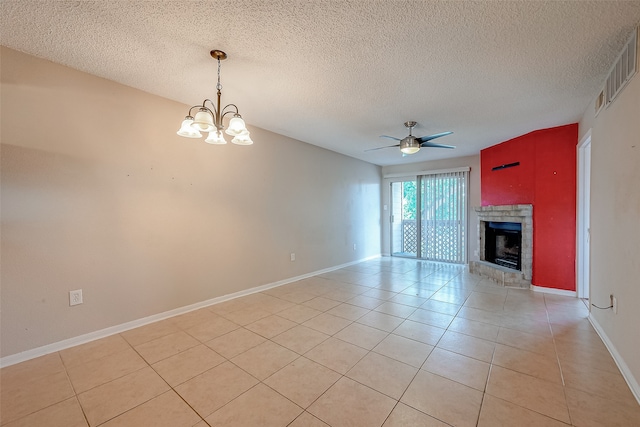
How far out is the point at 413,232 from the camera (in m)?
6.50

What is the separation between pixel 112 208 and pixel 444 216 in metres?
5.97

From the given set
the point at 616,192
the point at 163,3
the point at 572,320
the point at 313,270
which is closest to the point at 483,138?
→ the point at 616,192

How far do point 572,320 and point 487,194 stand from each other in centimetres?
265

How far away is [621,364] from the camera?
1.89 metres

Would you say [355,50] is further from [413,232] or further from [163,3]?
[413,232]

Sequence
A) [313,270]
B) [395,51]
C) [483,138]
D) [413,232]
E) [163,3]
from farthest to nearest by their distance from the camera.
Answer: [413,232]
[313,270]
[483,138]
[395,51]
[163,3]

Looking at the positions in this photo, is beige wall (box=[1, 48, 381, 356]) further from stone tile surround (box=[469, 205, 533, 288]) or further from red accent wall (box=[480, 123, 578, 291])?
red accent wall (box=[480, 123, 578, 291])

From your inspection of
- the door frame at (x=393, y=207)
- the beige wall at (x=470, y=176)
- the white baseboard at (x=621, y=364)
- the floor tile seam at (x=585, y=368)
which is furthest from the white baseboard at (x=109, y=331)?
the beige wall at (x=470, y=176)

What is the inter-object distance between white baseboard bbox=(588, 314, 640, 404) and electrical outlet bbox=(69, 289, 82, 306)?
166 inches

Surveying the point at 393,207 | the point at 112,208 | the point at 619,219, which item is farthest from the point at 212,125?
the point at 393,207

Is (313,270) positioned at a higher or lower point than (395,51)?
lower

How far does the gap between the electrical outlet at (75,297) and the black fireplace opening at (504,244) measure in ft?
18.7

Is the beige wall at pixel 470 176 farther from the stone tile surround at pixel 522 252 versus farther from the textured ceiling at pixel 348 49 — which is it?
the textured ceiling at pixel 348 49

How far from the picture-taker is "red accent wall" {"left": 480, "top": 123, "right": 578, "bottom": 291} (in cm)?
355
